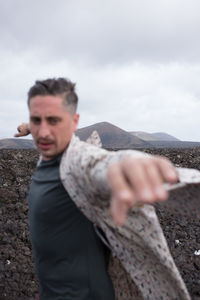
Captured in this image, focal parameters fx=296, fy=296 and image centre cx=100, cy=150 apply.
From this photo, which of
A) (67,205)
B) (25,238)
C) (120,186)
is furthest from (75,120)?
(25,238)

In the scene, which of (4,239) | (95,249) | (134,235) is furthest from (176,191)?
(4,239)

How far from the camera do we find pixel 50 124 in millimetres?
1871

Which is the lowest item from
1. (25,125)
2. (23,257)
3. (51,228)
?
(23,257)

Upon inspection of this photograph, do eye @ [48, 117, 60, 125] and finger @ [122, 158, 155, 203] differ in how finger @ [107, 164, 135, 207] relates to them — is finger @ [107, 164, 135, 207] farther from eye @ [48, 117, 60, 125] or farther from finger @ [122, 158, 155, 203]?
eye @ [48, 117, 60, 125]

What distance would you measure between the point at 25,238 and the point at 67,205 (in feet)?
14.9

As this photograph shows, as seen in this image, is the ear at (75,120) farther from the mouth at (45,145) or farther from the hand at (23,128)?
the hand at (23,128)

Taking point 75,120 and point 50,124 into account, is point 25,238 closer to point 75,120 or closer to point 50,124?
point 75,120

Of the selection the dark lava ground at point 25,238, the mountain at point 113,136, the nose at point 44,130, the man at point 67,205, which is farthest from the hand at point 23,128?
the mountain at point 113,136

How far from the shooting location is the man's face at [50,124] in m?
1.84

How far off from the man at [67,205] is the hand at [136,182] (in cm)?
28

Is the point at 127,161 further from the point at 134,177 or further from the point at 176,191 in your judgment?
the point at 176,191

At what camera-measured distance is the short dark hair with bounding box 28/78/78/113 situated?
1.87m

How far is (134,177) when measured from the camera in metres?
1.04

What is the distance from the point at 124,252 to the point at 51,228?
0.52 meters
